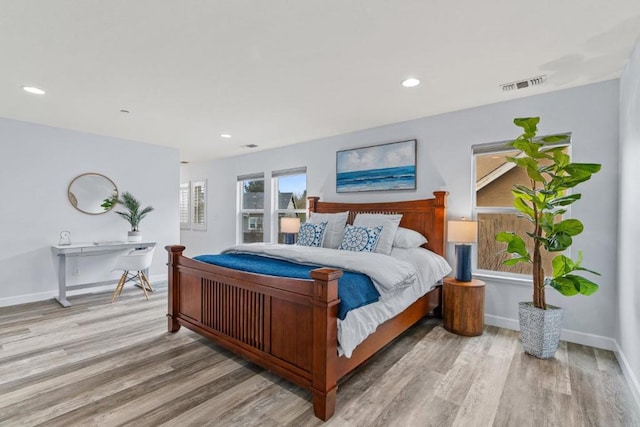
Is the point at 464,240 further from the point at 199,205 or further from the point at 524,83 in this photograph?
the point at 199,205

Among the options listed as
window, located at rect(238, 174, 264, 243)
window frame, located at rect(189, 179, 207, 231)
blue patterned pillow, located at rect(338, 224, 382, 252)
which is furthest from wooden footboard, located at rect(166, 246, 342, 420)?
window frame, located at rect(189, 179, 207, 231)

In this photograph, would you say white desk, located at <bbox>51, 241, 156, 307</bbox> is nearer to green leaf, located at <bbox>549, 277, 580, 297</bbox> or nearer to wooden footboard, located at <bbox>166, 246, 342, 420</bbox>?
wooden footboard, located at <bbox>166, 246, 342, 420</bbox>

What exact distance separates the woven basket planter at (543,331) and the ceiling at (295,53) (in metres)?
2.02

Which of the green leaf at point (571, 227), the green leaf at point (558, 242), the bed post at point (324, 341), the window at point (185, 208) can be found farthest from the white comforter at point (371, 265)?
the window at point (185, 208)

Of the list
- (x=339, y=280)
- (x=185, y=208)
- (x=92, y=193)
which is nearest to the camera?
(x=339, y=280)

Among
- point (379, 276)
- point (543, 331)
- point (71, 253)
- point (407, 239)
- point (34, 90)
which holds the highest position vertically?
point (34, 90)

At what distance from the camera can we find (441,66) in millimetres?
2475

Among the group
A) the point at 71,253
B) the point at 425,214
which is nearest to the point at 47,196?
the point at 71,253

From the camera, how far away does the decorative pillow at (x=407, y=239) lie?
135 inches

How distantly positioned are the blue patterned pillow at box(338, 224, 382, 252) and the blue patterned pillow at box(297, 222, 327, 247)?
379 millimetres

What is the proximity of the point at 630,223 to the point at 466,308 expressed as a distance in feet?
4.66

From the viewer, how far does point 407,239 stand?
344 centimetres

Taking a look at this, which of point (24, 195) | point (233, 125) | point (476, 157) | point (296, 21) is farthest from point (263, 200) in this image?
point (296, 21)

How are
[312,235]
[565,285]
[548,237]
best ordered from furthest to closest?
[312,235] < [548,237] < [565,285]
